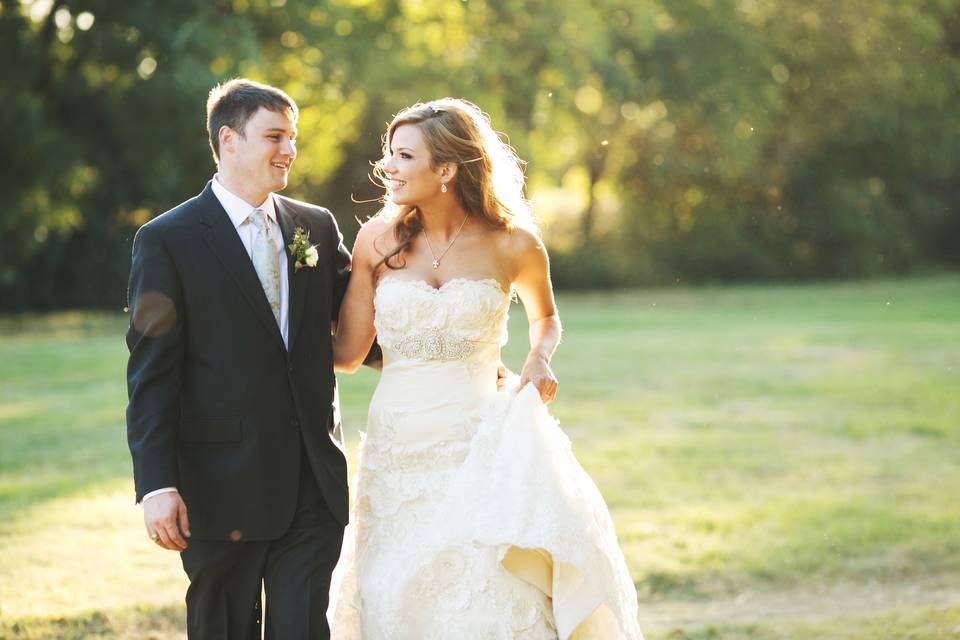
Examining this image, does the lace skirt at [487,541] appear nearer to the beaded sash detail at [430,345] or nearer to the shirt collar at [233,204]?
the beaded sash detail at [430,345]

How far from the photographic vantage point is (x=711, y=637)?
607 centimetres

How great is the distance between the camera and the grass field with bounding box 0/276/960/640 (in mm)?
6648

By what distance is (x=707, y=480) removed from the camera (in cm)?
1001

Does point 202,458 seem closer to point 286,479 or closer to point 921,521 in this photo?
point 286,479

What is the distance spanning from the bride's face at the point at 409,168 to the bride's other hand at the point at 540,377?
2.46 ft

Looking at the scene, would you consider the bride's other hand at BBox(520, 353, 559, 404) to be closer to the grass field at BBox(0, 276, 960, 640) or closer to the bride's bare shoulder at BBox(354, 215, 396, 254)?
the bride's bare shoulder at BBox(354, 215, 396, 254)

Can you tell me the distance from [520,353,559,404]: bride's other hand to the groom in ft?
2.52

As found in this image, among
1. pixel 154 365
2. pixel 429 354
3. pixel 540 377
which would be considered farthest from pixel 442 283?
pixel 154 365

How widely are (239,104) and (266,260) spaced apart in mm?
543

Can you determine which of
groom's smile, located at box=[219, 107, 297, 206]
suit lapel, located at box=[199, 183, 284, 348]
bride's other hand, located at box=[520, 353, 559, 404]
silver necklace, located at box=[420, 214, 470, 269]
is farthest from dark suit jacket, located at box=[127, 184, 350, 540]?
bride's other hand, located at box=[520, 353, 559, 404]

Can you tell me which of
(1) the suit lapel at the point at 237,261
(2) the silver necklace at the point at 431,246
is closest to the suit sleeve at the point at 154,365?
(1) the suit lapel at the point at 237,261

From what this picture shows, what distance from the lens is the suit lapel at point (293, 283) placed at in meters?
4.18

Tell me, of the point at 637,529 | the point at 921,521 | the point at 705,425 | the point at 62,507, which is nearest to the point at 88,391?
the point at 62,507

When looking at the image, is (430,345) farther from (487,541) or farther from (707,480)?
(707,480)
